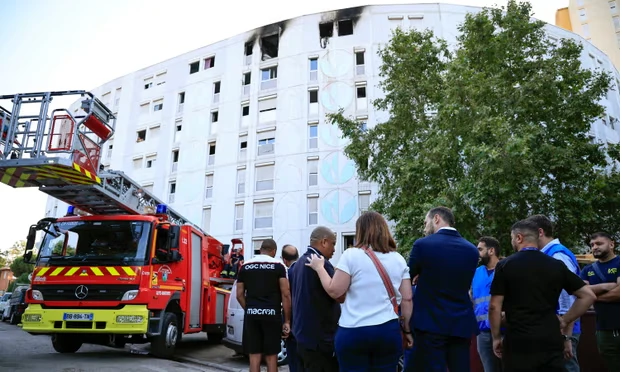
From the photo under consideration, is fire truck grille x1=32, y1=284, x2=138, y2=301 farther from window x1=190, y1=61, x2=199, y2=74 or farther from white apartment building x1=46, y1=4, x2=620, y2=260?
window x1=190, y1=61, x2=199, y2=74

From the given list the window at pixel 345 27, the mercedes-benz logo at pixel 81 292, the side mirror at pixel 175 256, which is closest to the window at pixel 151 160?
the window at pixel 345 27

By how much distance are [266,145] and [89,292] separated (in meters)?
20.5

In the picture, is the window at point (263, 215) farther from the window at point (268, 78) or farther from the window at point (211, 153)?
the window at point (268, 78)

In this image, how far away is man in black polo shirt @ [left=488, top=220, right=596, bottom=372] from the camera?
11.1ft

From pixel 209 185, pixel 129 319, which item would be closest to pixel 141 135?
pixel 209 185

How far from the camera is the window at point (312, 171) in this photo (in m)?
25.9

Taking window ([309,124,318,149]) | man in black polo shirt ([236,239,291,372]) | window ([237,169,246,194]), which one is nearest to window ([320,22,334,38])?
window ([309,124,318,149])

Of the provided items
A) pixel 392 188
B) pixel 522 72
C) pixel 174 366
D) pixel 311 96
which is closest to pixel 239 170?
pixel 311 96

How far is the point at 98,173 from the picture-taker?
846cm

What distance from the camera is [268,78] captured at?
29.3 meters

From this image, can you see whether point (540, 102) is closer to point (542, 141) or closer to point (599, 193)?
point (542, 141)

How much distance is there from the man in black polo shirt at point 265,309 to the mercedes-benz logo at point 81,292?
369cm

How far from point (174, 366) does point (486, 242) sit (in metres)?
5.26

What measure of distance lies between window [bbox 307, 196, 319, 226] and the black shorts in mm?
19949
